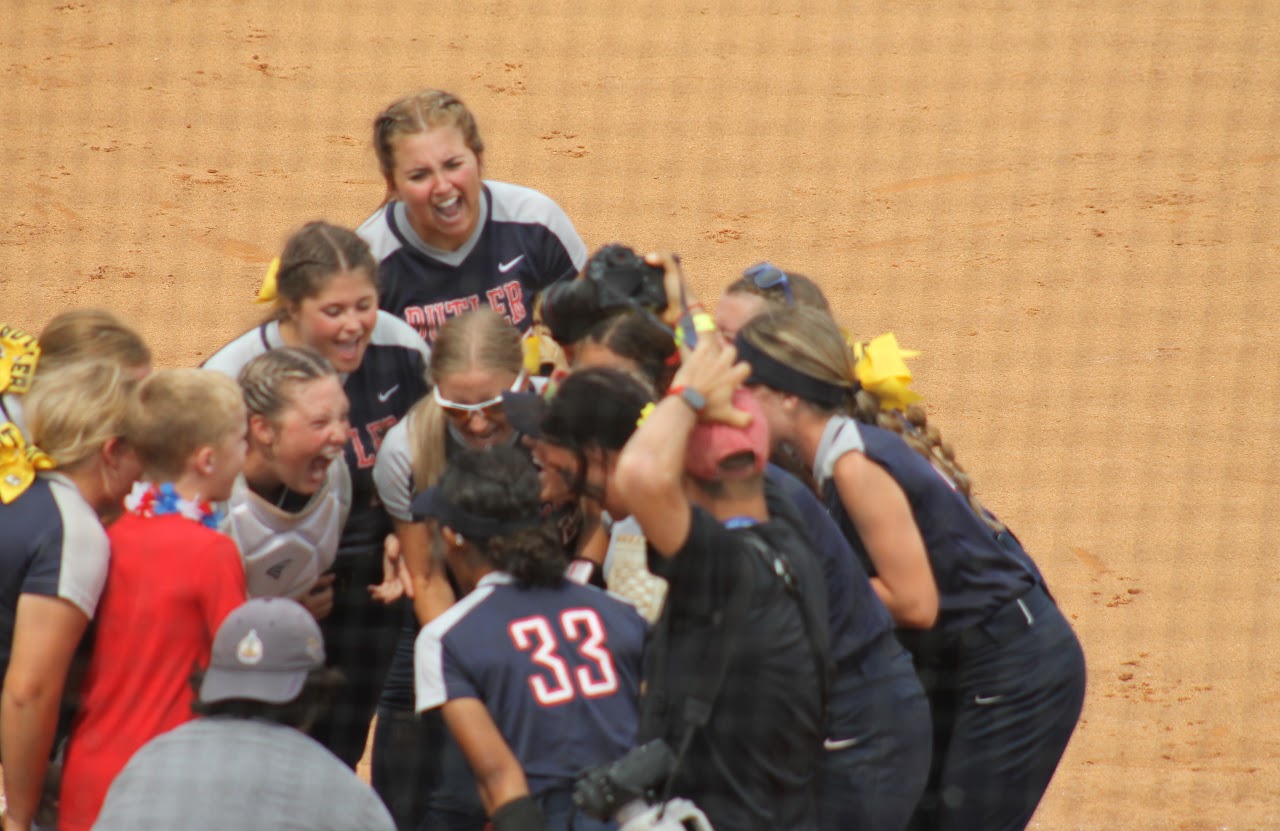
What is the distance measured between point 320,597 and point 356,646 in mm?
365

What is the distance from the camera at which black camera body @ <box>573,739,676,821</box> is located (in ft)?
8.27

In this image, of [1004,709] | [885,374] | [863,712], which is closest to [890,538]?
[863,712]

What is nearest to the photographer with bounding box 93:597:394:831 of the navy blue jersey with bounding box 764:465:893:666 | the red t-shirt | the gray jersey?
the gray jersey

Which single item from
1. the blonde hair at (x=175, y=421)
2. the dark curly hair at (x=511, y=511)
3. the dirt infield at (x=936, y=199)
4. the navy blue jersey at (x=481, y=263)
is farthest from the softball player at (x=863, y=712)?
the dirt infield at (x=936, y=199)

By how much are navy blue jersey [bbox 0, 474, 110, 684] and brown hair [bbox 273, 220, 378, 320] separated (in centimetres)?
86

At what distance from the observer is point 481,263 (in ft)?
14.0

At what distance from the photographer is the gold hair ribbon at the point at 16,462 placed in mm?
2943

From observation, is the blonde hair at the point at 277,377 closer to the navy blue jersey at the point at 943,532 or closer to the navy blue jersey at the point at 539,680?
the navy blue jersey at the point at 539,680

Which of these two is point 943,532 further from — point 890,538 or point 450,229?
point 450,229

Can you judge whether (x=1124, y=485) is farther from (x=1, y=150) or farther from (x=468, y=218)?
(x=1, y=150)

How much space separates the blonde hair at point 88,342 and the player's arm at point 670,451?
52.7 inches

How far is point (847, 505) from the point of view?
10.3ft

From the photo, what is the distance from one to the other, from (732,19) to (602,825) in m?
11.1

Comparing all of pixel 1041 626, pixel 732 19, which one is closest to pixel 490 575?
pixel 1041 626
